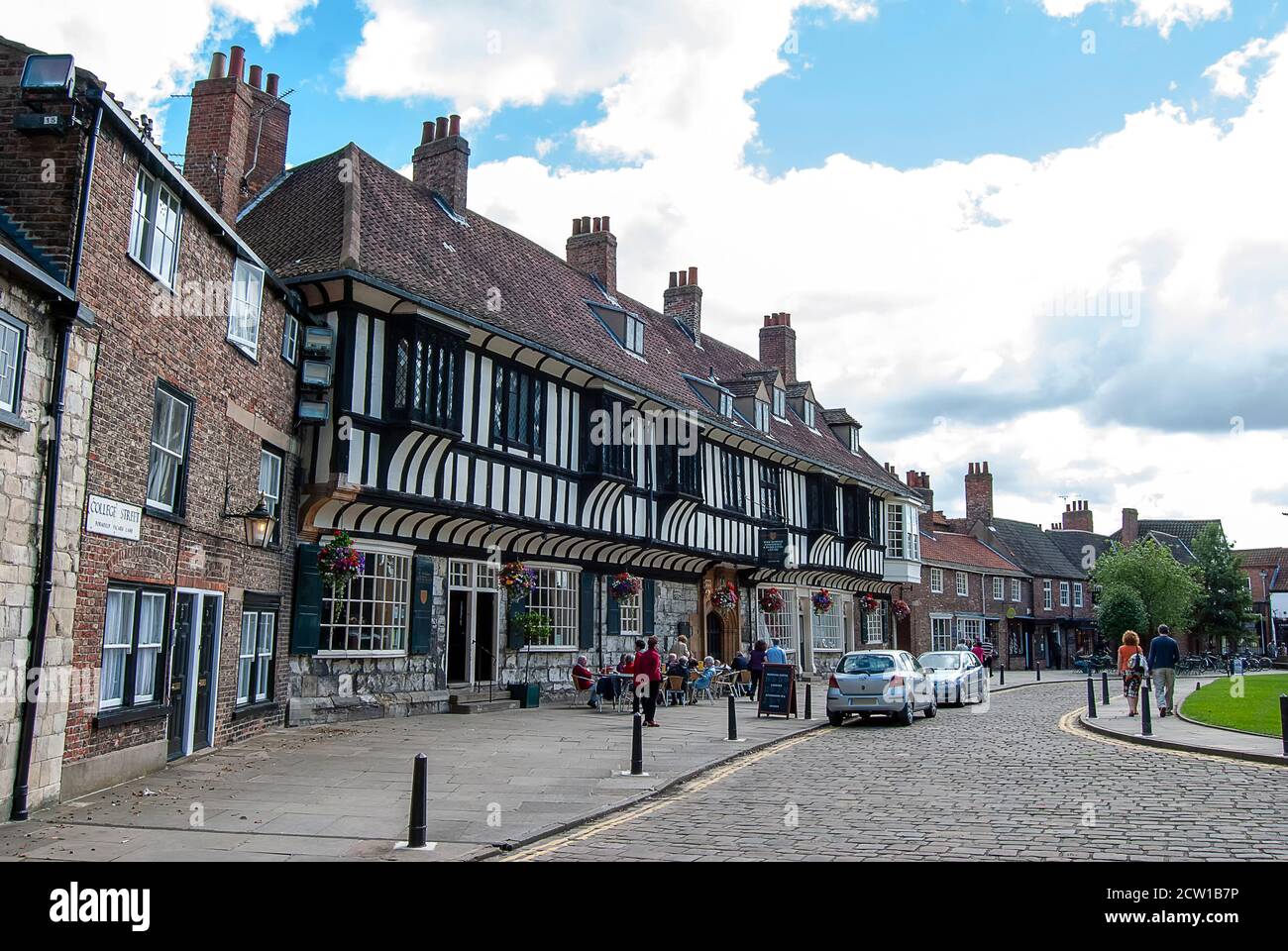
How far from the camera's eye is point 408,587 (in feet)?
60.2

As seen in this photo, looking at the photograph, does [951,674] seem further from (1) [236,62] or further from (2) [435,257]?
(1) [236,62]

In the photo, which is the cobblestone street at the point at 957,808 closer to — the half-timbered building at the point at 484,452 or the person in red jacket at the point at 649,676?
the person in red jacket at the point at 649,676

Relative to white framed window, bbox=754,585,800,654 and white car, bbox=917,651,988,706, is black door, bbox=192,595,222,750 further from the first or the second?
white framed window, bbox=754,585,800,654

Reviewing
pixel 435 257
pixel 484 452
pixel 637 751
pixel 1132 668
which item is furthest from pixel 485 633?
pixel 1132 668

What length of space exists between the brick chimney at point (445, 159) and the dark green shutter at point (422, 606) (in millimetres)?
9182

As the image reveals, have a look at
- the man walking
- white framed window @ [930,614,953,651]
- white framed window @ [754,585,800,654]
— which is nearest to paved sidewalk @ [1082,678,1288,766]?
the man walking

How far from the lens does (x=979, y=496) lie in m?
57.1

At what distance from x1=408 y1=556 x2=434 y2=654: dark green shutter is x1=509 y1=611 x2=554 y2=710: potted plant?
2.36m

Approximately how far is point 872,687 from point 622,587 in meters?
6.87

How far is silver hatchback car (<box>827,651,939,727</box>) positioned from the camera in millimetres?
18859

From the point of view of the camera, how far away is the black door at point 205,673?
42.8 ft

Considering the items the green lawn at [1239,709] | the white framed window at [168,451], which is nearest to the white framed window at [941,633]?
the green lawn at [1239,709]
